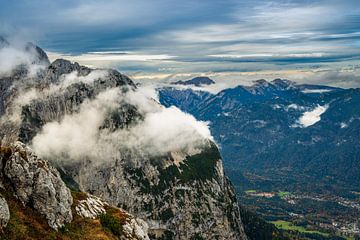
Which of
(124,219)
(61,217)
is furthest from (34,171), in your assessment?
(124,219)

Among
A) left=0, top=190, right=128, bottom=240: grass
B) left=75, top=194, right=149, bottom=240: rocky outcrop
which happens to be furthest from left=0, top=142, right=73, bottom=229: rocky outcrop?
left=75, top=194, right=149, bottom=240: rocky outcrop

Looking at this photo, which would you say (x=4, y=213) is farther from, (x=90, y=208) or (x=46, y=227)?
(x=90, y=208)

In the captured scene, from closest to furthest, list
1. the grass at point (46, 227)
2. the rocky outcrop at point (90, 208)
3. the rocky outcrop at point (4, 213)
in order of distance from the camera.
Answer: the rocky outcrop at point (4, 213)
the grass at point (46, 227)
the rocky outcrop at point (90, 208)

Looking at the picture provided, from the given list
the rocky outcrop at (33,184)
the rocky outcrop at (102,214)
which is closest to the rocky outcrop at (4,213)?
the rocky outcrop at (33,184)

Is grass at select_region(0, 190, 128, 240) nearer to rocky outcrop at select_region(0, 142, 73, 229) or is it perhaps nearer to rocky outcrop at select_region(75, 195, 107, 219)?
rocky outcrop at select_region(0, 142, 73, 229)

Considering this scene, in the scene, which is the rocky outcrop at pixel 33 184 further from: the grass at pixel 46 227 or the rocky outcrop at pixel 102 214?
the rocky outcrop at pixel 102 214

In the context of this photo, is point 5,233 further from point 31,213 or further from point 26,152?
point 26,152
